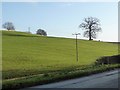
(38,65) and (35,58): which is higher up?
(35,58)

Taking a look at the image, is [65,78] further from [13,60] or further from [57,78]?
[13,60]

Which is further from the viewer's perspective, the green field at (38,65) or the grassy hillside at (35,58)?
the grassy hillside at (35,58)

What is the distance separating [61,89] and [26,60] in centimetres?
2636

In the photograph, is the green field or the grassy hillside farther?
the grassy hillside

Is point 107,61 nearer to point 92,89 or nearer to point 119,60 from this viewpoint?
point 119,60

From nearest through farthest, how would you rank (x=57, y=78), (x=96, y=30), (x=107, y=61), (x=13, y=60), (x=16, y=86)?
(x=16, y=86), (x=57, y=78), (x=13, y=60), (x=107, y=61), (x=96, y=30)

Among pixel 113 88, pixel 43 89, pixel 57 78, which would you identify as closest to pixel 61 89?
pixel 43 89

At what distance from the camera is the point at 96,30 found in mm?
132375

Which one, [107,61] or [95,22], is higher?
[95,22]

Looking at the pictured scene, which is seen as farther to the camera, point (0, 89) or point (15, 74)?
point (15, 74)

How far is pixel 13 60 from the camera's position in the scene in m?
40.8

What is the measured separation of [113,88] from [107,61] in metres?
37.8

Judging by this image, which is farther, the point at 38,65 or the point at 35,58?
the point at 35,58

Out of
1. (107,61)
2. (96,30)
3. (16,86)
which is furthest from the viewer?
(96,30)
